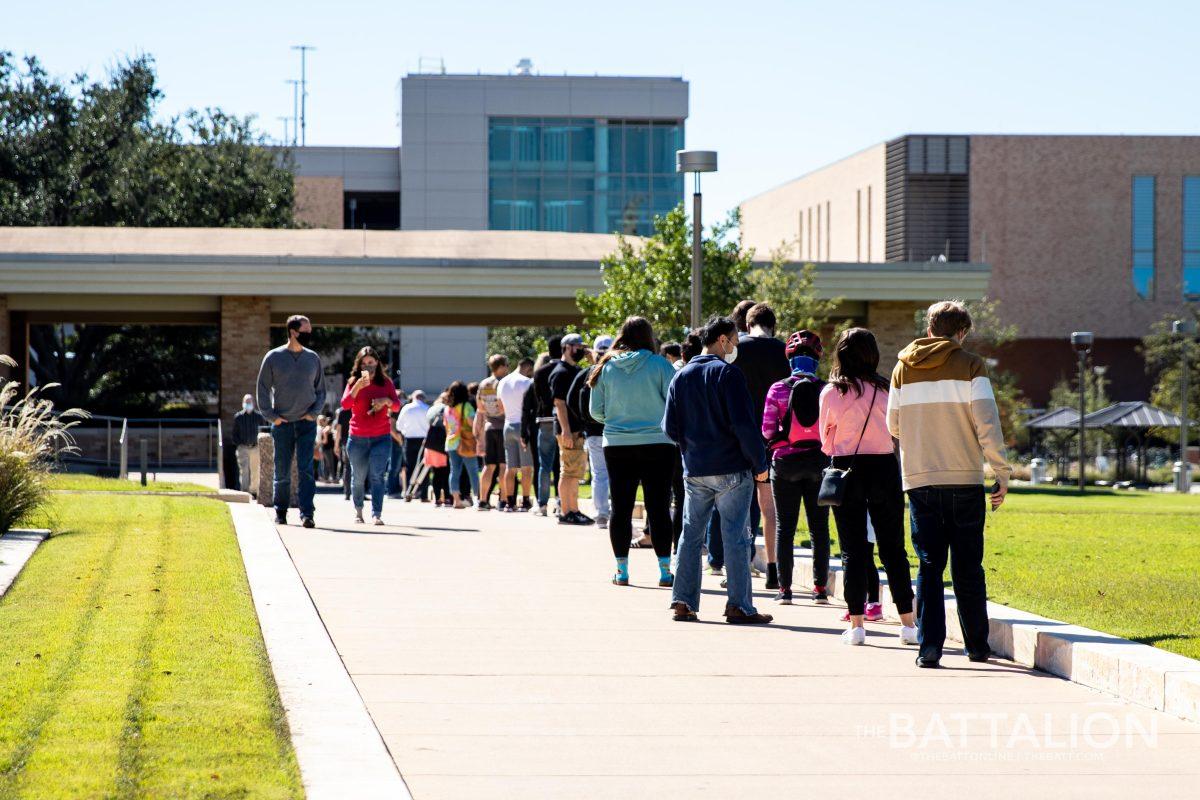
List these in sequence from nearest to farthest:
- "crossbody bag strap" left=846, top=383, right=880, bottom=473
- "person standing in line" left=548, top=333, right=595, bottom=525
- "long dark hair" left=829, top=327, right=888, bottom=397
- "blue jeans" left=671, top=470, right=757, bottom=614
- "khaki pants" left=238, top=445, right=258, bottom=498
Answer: "crossbody bag strap" left=846, top=383, right=880, bottom=473
"long dark hair" left=829, top=327, right=888, bottom=397
"blue jeans" left=671, top=470, right=757, bottom=614
"person standing in line" left=548, top=333, right=595, bottom=525
"khaki pants" left=238, top=445, right=258, bottom=498

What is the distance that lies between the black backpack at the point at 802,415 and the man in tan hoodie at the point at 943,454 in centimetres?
166

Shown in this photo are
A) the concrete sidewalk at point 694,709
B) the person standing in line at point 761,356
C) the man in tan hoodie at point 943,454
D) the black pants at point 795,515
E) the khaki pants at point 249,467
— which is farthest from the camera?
the khaki pants at point 249,467

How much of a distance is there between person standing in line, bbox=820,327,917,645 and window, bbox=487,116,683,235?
65015 millimetres

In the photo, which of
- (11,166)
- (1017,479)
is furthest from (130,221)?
(1017,479)

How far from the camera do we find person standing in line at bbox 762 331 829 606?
970 cm

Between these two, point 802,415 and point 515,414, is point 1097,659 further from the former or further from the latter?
point 515,414

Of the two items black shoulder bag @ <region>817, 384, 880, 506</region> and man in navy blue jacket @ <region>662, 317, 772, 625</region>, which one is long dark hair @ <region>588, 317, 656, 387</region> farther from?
black shoulder bag @ <region>817, 384, 880, 506</region>

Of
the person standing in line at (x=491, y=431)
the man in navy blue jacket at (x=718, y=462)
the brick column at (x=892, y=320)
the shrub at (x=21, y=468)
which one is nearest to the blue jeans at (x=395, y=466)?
the person standing in line at (x=491, y=431)

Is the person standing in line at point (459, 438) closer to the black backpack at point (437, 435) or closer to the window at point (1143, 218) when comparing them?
the black backpack at point (437, 435)

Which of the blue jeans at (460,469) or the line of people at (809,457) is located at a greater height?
the line of people at (809,457)

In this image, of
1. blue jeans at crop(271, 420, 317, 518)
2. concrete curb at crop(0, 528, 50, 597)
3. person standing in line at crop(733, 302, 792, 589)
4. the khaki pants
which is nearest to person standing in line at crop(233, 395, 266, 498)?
the khaki pants

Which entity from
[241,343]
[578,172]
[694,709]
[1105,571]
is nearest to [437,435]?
[1105,571]

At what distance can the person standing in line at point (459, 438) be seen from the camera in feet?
63.7

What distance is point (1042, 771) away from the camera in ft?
18.3
